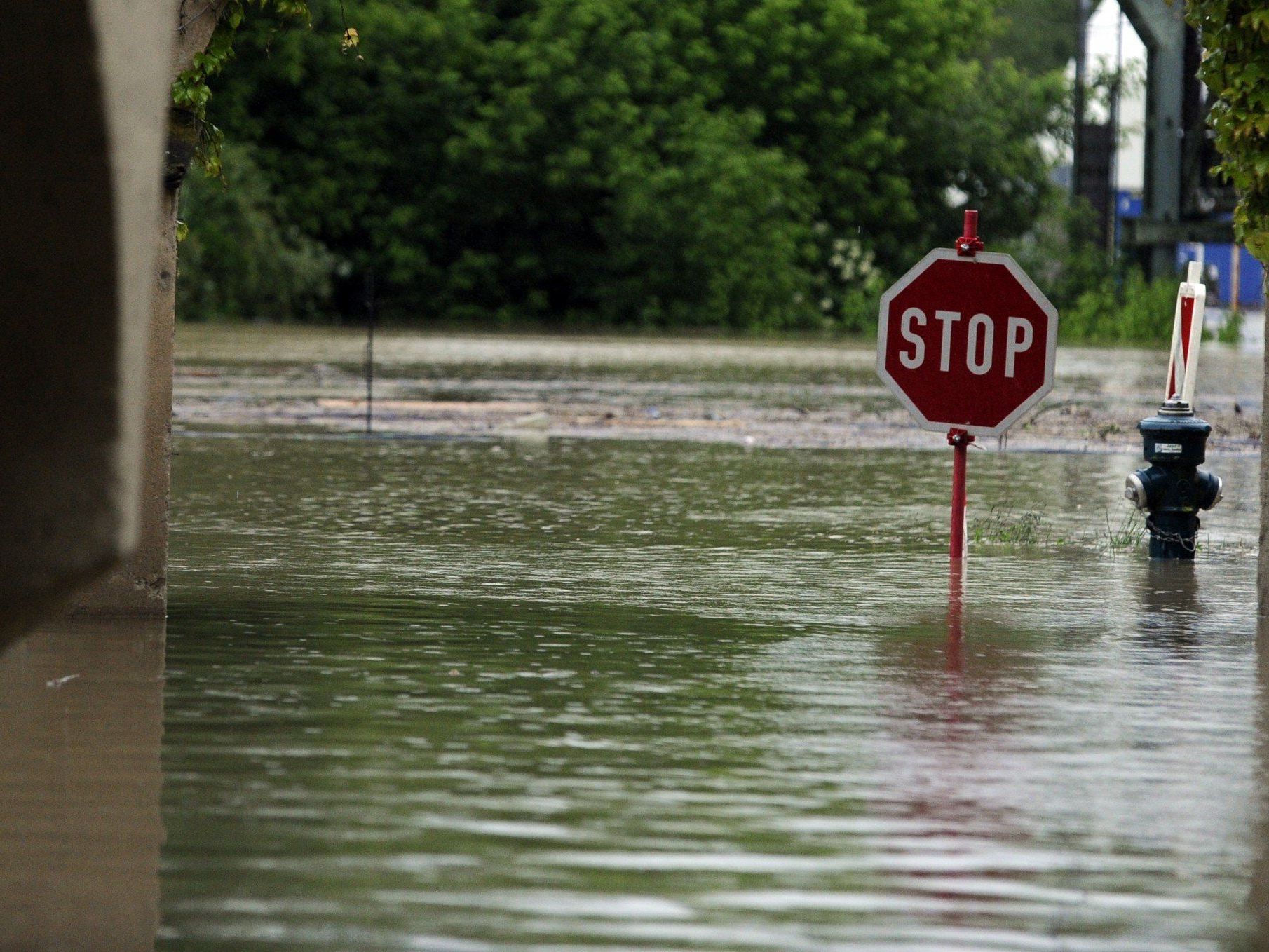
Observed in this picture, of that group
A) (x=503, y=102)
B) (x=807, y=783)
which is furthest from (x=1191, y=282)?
(x=503, y=102)

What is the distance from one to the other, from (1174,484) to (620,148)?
1761 inches

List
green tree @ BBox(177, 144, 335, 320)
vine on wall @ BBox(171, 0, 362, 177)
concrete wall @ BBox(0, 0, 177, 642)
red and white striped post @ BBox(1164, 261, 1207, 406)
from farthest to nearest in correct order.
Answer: green tree @ BBox(177, 144, 335, 320) → red and white striped post @ BBox(1164, 261, 1207, 406) → vine on wall @ BBox(171, 0, 362, 177) → concrete wall @ BBox(0, 0, 177, 642)

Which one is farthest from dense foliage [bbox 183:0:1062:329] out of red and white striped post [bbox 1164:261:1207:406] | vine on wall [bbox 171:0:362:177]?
vine on wall [bbox 171:0:362:177]

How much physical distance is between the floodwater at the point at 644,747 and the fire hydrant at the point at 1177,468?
250mm

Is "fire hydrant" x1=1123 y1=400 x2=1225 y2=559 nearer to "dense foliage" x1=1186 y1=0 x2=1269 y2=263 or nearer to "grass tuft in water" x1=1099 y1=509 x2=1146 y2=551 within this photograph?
"grass tuft in water" x1=1099 y1=509 x2=1146 y2=551

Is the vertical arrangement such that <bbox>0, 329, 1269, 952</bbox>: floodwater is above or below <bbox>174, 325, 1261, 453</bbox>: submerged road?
below

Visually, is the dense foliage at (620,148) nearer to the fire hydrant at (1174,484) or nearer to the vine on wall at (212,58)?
the fire hydrant at (1174,484)

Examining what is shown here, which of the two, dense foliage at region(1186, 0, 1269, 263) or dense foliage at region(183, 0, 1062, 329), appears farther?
dense foliage at region(183, 0, 1062, 329)

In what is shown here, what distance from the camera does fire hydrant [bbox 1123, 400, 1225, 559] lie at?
11875 millimetres

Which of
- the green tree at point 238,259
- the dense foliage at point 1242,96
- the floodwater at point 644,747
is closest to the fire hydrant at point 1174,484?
the floodwater at point 644,747

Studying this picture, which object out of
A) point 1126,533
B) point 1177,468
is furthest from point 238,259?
point 1177,468

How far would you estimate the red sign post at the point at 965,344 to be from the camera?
11.3 m

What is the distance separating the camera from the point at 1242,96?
9.51m

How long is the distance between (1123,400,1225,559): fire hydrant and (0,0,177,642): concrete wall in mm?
8212
